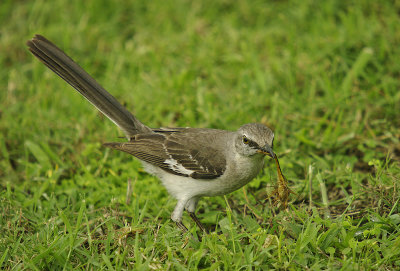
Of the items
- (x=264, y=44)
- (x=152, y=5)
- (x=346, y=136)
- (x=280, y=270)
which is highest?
(x=152, y=5)

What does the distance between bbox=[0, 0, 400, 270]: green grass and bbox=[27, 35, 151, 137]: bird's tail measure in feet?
2.68

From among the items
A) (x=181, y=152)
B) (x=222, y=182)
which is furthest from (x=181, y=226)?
(x=181, y=152)

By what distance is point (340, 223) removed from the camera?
4.15 metres

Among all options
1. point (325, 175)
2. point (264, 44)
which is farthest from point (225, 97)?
point (325, 175)

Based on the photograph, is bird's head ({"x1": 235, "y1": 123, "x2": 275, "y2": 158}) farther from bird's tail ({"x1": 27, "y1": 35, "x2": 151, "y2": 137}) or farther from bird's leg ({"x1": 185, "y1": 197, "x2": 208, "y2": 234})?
bird's tail ({"x1": 27, "y1": 35, "x2": 151, "y2": 137})

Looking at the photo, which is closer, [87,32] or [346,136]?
[346,136]

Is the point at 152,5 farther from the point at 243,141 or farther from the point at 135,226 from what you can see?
the point at 135,226

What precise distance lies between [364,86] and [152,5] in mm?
4357

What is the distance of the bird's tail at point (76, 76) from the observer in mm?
4984

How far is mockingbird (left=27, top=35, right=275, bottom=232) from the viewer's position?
4.71m

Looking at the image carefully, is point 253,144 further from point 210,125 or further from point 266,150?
point 210,125

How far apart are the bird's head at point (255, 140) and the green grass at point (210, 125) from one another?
2.06ft

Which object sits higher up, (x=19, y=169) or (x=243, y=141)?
(x=243, y=141)

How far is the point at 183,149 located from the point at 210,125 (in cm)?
133
